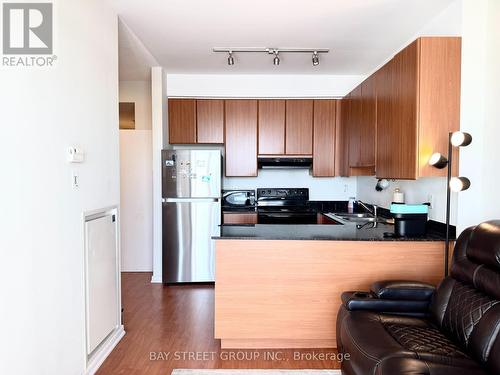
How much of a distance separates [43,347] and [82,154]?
43.3 inches

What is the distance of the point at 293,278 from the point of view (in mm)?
2412

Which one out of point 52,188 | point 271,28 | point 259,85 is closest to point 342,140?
point 259,85

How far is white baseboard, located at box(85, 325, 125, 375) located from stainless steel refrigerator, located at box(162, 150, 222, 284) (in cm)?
127

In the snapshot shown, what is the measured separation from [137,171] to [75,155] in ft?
8.35

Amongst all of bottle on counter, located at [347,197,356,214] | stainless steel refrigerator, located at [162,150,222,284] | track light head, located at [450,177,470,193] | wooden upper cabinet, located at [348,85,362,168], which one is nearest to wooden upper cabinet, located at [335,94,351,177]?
wooden upper cabinet, located at [348,85,362,168]

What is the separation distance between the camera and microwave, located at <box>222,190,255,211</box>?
14.5 feet

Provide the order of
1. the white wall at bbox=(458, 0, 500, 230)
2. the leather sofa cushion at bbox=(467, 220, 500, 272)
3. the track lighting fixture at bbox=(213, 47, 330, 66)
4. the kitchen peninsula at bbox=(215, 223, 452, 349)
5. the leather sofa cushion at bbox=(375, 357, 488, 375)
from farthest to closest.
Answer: the track lighting fixture at bbox=(213, 47, 330, 66) → the kitchen peninsula at bbox=(215, 223, 452, 349) → the white wall at bbox=(458, 0, 500, 230) → the leather sofa cushion at bbox=(467, 220, 500, 272) → the leather sofa cushion at bbox=(375, 357, 488, 375)

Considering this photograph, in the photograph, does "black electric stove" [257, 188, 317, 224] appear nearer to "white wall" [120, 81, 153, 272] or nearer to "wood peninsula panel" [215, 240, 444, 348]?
"white wall" [120, 81, 153, 272]

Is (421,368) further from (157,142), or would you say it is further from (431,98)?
(157,142)

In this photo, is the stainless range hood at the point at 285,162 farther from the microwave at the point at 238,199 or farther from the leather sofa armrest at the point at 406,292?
the leather sofa armrest at the point at 406,292

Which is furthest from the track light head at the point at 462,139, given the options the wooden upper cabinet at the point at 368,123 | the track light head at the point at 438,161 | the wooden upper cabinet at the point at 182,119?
the wooden upper cabinet at the point at 182,119

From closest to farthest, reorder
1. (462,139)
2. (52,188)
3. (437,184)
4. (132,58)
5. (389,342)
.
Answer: (389,342), (52,188), (462,139), (437,184), (132,58)

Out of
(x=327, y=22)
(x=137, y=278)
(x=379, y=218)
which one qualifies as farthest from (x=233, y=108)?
(x=137, y=278)

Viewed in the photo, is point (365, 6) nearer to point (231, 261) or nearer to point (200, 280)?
point (231, 261)
